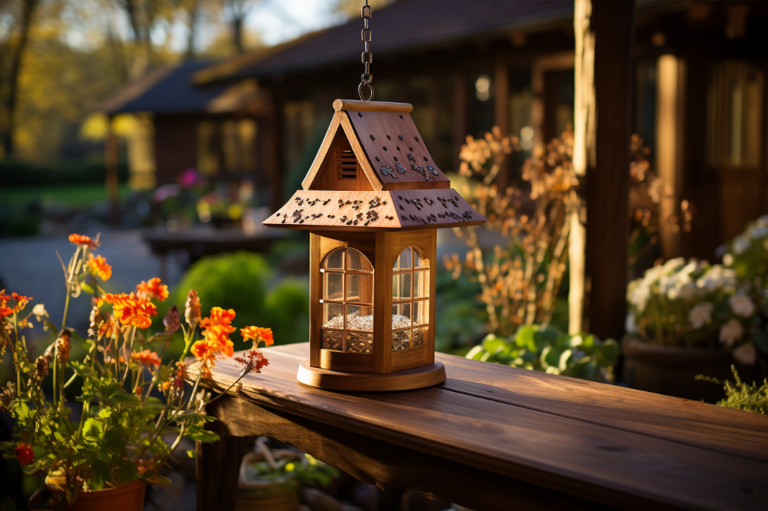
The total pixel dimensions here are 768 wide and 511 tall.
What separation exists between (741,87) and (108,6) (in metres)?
30.1

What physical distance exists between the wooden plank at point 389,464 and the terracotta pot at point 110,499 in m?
0.36

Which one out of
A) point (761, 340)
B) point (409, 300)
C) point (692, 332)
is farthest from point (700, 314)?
point (409, 300)

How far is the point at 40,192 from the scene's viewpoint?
27625 mm

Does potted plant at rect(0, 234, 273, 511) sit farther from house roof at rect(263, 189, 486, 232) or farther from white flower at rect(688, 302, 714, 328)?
white flower at rect(688, 302, 714, 328)

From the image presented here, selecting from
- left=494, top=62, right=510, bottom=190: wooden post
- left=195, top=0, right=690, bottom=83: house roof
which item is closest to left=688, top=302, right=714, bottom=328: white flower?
left=195, top=0, right=690, bottom=83: house roof

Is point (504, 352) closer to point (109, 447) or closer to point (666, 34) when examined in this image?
point (109, 447)

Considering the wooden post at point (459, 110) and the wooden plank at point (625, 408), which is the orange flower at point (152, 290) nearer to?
the wooden plank at point (625, 408)

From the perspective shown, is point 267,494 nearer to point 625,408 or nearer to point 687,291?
point 625,408

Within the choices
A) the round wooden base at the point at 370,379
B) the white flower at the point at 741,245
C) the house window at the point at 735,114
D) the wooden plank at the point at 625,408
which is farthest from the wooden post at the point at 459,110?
the round wooden base at the point at 370,379

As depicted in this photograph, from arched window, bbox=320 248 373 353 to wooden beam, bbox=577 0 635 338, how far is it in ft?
5.72

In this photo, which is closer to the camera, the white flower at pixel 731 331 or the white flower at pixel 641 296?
the white flower at pixel 731 331

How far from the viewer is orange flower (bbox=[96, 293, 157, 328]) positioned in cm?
207

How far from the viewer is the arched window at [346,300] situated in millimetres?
2182

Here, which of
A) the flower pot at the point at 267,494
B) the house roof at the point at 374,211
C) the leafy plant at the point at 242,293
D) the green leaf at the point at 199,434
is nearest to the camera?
the house roof at the point at 374,211
